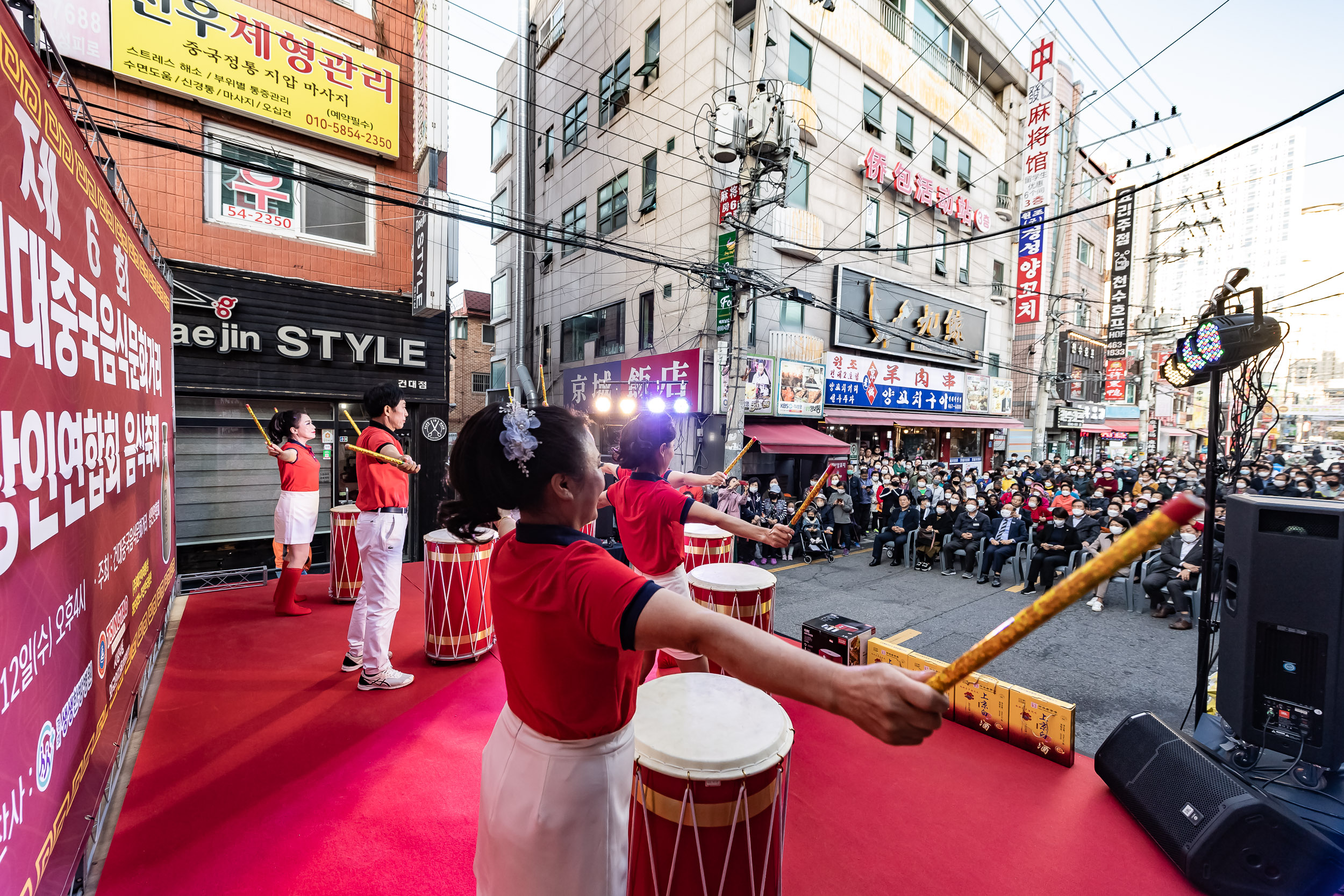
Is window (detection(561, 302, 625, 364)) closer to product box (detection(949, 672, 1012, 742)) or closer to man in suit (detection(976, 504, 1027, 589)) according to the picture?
man in suit (detection(976, 504, 1027, 589))

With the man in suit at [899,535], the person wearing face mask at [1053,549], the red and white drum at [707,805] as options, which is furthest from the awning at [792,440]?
the red and white drum at [707,805]

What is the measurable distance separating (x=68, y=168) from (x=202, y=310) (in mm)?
6381

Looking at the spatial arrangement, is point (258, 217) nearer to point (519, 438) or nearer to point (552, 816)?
point (519, 438)

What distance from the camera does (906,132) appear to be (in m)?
15.1

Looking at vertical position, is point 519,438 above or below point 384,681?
above

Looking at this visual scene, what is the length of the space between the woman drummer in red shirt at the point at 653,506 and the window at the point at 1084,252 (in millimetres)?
29361

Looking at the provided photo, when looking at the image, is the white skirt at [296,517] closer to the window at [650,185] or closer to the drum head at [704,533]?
the drum head at [704,533]

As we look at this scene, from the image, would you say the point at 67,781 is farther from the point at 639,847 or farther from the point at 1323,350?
the point at 1323,350

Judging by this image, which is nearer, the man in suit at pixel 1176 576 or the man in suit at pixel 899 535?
the man in suit at pixel 1176 576

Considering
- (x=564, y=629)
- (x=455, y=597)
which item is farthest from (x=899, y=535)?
(x=564, y=629)

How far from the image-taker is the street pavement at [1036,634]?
4.65 metres

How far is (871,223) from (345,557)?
1377cm

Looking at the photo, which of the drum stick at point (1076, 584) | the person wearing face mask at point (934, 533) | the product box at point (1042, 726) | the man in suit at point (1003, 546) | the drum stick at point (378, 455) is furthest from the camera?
the person wearing face mask at point (934, 533)

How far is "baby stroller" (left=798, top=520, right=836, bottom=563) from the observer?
9.62 metres
